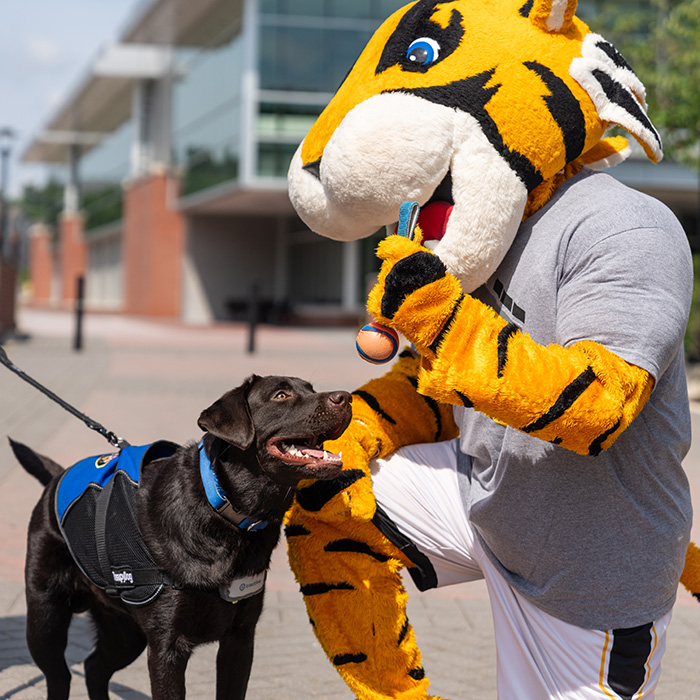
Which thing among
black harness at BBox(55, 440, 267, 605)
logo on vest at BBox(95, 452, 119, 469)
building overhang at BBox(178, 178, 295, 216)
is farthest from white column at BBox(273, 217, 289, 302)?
black harness at BBox(55, 440, 267, 605)

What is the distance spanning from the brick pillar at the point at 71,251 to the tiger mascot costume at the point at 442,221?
5415cm

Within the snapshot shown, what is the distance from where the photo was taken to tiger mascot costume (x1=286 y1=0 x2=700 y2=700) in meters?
2.06

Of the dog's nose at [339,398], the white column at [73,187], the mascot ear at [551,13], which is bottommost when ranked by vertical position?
the white column at [73,187]

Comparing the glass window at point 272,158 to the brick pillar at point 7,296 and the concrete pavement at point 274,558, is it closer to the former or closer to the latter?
the brick pillar at point 7,296

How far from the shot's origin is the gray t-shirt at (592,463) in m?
2.20

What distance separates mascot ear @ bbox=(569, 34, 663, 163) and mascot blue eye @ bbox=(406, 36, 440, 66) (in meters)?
0.36

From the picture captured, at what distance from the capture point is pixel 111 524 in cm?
290

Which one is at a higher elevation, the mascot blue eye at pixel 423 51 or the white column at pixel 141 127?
the mascot blue eye at pixel 423 51

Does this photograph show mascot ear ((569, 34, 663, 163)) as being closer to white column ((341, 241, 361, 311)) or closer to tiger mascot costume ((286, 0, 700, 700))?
tiger mascot costume ((286, 0, 700, 700))

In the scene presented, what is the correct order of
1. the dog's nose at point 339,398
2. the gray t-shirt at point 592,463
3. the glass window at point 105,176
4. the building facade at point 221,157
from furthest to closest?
the glass window at point 105,176 → the building facade at point 221,157 → the dog's nose at point 339,398 → the gray t-shirt at point 592,463

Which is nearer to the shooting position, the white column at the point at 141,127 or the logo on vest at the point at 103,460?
the logo on vest at the point at 103,460

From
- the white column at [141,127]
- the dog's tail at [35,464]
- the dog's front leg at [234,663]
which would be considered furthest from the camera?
the white column at [141,127]

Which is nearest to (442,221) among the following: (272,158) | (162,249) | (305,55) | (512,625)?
(512,625)

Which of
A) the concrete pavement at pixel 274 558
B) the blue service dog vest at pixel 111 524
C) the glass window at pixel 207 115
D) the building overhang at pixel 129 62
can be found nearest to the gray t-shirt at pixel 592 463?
the blue service dog vest at pixel 111 524
